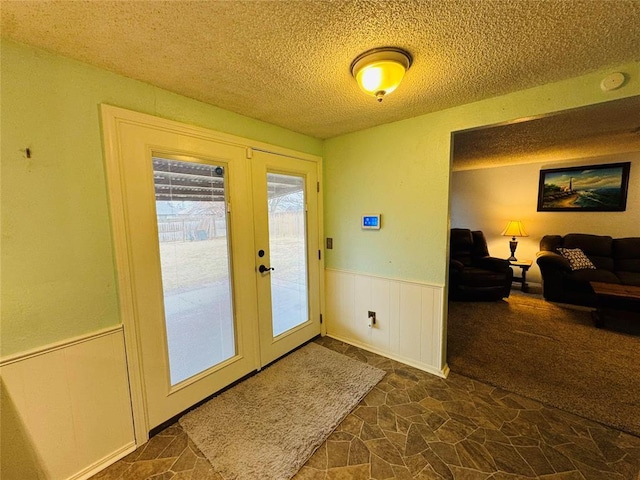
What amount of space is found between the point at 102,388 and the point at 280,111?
6.99 feet

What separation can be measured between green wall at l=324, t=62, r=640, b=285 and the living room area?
256 millimetres

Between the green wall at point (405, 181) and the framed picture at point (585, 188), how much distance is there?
349 centimetres

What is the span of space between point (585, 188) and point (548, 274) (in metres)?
1.64

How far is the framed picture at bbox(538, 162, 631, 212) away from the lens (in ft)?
12.5

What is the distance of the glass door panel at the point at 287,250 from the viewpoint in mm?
2330

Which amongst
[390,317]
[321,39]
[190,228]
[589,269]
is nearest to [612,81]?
[321,39]

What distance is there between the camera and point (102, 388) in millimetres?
1435

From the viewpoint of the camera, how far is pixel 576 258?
3.69 metres

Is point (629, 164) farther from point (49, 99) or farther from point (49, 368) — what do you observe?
point (49, 368)

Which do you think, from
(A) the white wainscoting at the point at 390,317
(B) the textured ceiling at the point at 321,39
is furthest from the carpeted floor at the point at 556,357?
(B) the textured ceiling at the point at 321,39

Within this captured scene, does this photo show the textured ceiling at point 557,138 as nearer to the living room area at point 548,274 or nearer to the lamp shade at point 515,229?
the living room area at point 548,274

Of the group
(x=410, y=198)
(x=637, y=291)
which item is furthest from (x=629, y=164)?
(x=410, y=198)

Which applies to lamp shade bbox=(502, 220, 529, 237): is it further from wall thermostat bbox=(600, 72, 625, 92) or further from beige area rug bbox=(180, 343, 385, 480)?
beige area rug bbox=(180, 343, 385, 480)

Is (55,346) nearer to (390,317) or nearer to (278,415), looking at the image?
(278,415)
